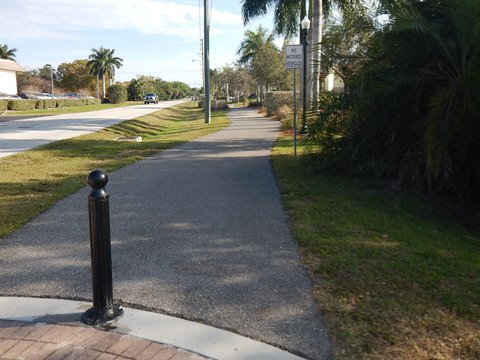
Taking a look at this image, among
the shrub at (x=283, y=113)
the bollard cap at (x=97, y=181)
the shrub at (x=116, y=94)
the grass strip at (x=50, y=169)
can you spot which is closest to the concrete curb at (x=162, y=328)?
the bollard cap at (x=97, y=181)

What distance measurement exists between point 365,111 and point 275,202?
7.66 feet

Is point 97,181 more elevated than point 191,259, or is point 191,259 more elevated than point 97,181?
point 97,181

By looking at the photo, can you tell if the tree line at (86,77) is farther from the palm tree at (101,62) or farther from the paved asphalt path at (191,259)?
the paved asphalt path at (191,259)

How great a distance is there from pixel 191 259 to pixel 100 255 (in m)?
1.33

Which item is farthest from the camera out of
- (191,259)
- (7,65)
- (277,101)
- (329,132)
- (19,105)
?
(7,65)

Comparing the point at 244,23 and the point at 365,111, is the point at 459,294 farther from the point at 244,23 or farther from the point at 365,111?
the point at 244,23

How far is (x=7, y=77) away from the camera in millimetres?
68938

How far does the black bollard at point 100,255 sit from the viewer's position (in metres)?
3.26

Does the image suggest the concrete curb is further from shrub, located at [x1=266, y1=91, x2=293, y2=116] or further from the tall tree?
the tall tree

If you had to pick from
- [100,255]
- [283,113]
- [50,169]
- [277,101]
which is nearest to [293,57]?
[50,169]

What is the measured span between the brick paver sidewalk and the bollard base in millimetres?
66

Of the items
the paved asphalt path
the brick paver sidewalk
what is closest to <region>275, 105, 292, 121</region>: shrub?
the paved asphalt path

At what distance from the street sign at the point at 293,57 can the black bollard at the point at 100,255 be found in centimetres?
867

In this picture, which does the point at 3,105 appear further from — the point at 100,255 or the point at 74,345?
the point at 74,345
